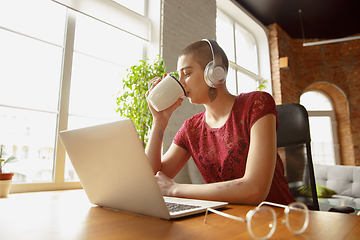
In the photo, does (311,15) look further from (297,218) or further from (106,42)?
(297,218)

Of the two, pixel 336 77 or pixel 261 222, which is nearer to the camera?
pixel 261 222

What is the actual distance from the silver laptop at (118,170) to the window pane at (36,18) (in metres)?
1.88

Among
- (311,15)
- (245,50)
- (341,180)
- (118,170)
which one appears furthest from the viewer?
(245,50)

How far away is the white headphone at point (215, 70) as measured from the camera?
1090 millimetres

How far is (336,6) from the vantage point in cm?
501

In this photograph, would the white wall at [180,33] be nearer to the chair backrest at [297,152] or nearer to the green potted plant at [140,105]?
the green potted plant at [140,105]

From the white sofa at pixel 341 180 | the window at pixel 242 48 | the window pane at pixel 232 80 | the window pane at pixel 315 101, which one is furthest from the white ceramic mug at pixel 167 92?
the window pane at pixel 315 101

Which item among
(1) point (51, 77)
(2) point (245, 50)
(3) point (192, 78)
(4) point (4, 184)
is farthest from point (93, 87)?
(2) point (245, 50)

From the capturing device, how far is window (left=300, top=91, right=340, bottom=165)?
248 inches

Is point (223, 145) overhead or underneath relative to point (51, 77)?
underneath

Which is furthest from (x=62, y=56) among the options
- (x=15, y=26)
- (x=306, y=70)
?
(x=306, y=70)

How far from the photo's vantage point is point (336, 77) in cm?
640

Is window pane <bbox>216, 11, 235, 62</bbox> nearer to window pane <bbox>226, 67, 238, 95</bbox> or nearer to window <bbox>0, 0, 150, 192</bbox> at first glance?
window pane <bbox>226, 67, 238, 95</bbox>

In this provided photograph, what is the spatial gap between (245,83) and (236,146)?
4354mm
